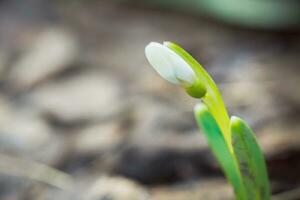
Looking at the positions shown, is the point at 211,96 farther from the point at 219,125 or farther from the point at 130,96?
the point at 130,96

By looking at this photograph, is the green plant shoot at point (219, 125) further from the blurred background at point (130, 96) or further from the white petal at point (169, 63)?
the blurred background at point (130, 96)

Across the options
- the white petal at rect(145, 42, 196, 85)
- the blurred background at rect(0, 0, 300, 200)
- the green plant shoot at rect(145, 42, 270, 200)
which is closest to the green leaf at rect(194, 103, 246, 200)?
the green plant shoot at rect(145, 42, 270, 200)

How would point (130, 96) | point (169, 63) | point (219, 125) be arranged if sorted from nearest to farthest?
1. point (169, 63)
2. point (219, 125)
3. point (130, 96)

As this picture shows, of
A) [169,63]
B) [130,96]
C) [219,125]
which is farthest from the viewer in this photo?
[130,96]

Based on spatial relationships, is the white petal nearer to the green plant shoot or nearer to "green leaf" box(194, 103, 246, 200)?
the green plant shoot

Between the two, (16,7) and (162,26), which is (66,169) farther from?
(16,7)

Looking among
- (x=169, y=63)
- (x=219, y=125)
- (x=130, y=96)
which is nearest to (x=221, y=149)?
(x=219, y=125)

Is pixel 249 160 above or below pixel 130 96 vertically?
below
